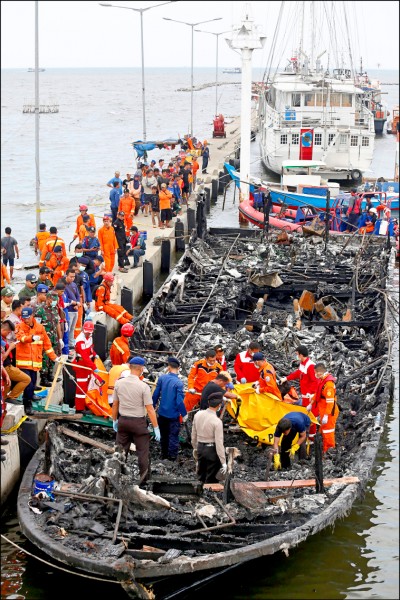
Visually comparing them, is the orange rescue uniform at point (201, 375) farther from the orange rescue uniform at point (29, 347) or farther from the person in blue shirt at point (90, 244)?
the person in blue shirt at point (90, 244)

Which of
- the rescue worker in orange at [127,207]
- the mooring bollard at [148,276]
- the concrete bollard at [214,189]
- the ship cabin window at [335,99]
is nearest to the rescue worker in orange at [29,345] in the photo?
the mooring bollard at [148,276]

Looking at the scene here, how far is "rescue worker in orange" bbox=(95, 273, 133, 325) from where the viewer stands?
56.9ft

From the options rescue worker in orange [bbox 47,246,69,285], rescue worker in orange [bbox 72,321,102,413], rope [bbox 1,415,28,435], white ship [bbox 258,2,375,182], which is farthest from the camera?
white ship [bbox 258,2,375,182]

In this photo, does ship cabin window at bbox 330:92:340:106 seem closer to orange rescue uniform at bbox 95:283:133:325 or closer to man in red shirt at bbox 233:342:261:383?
orange rescue uniform at bbox 95:283:133:325

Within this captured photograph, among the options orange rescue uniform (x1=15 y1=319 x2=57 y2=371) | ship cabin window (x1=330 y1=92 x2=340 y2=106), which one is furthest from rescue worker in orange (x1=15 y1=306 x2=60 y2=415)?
ship cabin window (x1=330 y1=92 x2=340 y2=106)

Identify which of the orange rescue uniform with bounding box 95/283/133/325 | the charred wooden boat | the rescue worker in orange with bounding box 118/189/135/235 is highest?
the rescue worker in orange with bounding box 118/189/135/235

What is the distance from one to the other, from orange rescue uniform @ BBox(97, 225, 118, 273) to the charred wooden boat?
6.20ft

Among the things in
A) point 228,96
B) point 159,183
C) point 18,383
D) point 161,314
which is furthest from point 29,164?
point 228,96

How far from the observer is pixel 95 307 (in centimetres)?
1809

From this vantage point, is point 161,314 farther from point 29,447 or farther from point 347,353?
point 29,447

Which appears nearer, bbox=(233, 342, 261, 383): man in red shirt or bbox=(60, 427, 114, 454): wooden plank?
bbox=(60, 427, 114, 454): wooden plank

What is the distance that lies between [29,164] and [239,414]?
58398 millimetres

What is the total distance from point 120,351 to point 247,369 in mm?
1897

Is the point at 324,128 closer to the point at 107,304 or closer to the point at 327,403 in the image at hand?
the point at 107,304
